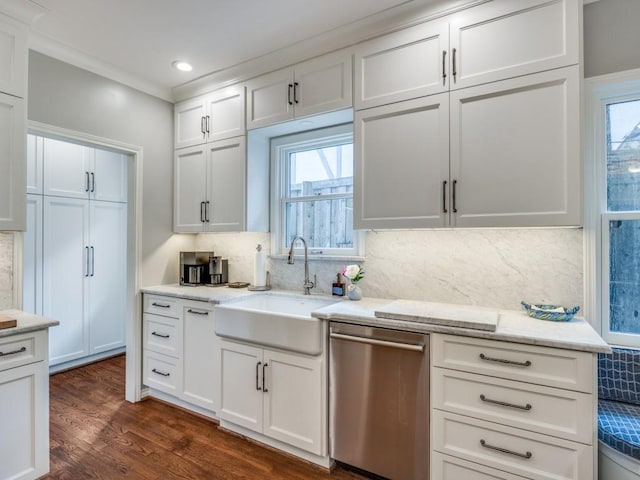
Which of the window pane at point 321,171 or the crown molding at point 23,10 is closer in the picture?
the crown molding at point 23,10

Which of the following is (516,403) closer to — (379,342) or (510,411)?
(510,411)

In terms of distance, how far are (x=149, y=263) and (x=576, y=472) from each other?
3195mm

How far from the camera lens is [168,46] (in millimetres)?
2500

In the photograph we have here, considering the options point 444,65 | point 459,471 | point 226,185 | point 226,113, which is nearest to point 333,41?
point 444,65

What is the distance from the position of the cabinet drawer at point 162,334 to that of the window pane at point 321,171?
1.47 meters

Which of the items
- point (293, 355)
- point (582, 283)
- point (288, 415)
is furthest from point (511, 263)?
point (288, 415)

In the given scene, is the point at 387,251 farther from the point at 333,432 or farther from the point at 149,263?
the point at 149,263

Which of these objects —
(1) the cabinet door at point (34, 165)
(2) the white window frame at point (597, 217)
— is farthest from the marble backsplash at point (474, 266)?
(1) the cabinet door at point (34, 165)

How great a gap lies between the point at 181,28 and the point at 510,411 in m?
2.90

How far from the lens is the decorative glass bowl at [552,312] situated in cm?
179

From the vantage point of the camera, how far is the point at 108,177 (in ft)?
13.1

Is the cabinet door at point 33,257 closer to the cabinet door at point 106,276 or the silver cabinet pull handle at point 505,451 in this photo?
the cabinet door at point 106,276

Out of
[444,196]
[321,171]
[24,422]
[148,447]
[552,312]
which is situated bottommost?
[148,447]

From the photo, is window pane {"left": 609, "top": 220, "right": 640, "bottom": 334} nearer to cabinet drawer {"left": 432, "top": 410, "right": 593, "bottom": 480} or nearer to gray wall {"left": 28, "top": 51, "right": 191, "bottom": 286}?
cabinet drawer {"left": 432, "top": 410, "right": 593, "bottom": 480}
